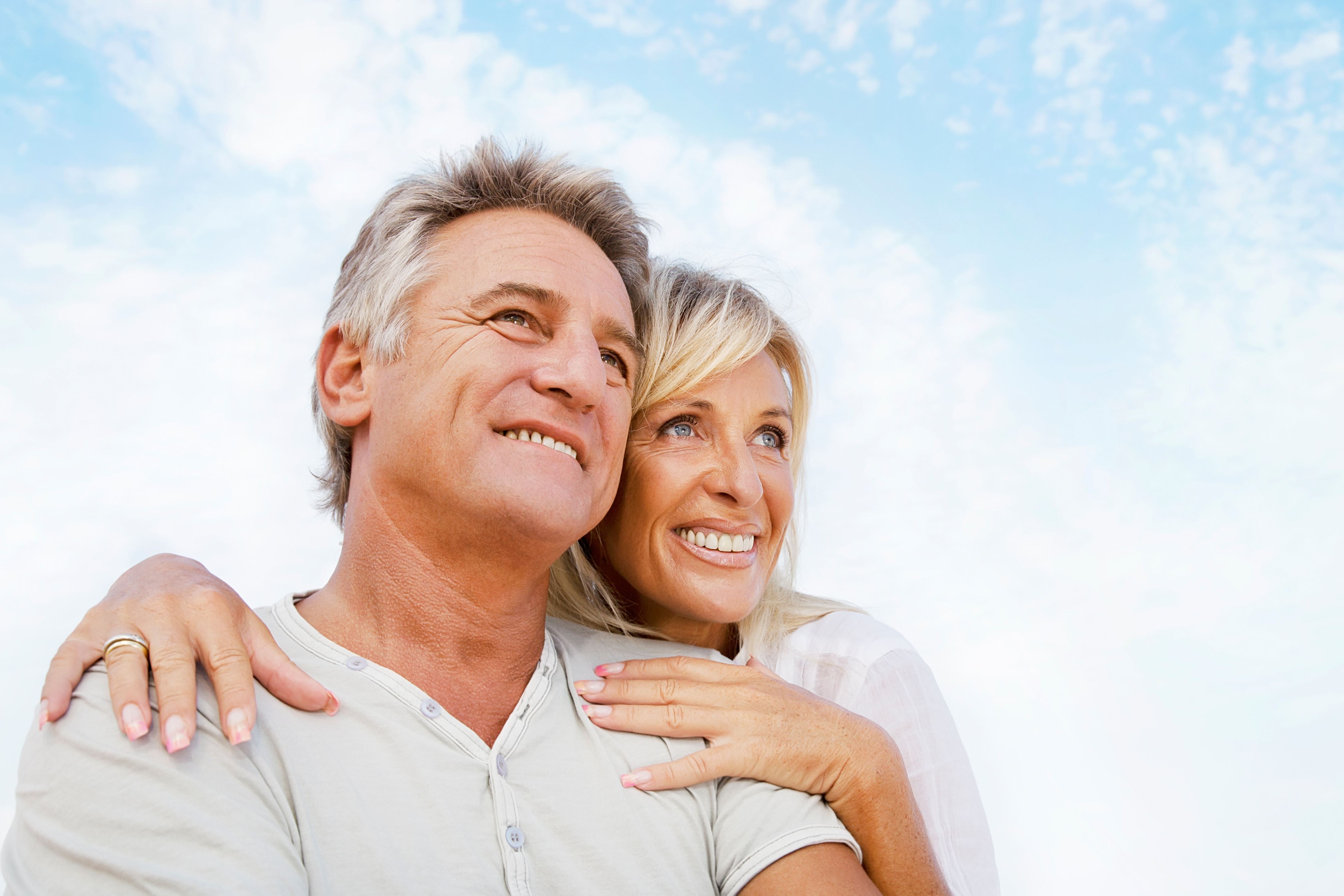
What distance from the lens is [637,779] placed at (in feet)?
6.95

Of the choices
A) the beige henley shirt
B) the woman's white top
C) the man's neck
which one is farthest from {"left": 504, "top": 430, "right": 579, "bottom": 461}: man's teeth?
the woman's white top

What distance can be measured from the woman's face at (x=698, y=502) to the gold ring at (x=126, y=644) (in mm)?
1474

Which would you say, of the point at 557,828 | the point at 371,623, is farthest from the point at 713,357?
the point at 557,828

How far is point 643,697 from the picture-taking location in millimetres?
2297

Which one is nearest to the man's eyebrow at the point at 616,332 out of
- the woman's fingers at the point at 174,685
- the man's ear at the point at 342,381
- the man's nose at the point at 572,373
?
the man's nose at the point at 572,373

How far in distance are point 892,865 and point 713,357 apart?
4.96 ft

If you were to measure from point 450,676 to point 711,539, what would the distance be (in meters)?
1.02

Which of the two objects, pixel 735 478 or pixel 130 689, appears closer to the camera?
pixel 130 689

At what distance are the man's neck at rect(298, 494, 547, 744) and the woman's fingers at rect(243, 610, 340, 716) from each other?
0.27 m

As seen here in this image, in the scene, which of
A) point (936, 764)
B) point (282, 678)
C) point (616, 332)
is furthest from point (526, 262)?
point (936, 764)

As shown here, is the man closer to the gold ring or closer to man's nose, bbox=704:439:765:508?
the gold ring

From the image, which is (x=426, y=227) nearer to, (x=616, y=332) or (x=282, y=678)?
(x=616, y=332)

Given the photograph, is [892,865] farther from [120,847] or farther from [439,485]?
[120,847]

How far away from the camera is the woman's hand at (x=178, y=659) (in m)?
1.62
